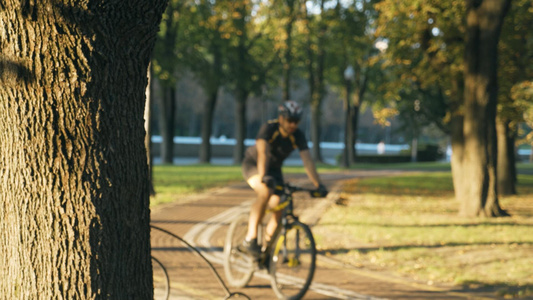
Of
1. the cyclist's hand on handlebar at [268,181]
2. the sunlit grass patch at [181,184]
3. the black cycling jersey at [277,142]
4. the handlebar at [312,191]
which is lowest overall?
the sunlit grass patch at [181,184]

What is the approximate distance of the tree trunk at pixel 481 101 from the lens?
1221 centimetres

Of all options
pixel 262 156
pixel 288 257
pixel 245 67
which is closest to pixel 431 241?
pixel 288 257

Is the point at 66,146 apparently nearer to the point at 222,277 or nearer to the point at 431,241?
the point at 222,277

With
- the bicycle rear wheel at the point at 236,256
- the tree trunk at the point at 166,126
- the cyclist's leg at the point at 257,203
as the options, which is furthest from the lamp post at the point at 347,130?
the cyclist's leg at the point at 257,203

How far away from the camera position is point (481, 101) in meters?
12.2

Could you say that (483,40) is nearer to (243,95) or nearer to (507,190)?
(507,190)

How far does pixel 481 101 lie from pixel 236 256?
7.24 meters

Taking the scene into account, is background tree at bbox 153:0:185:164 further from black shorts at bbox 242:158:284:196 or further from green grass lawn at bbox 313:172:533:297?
black shorts at bbox 242:158:284:196

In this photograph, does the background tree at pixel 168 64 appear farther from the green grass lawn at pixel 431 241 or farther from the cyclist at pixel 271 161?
the cyclist at pixel 271 161

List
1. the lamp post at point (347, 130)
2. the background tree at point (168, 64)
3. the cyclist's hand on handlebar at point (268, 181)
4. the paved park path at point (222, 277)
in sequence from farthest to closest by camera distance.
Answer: the lamp post at point (347, 130), the background tree at point (168, 64), the paved park path at point (222, 277), the cyclist's hand on handlebar at point (268, 181)

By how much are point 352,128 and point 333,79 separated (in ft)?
12.5

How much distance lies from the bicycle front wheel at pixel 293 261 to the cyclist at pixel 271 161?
17cm

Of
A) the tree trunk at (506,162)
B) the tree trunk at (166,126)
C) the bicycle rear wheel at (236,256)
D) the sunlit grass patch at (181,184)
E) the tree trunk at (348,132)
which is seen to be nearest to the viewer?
the bicycle rear wheel at (236,256)

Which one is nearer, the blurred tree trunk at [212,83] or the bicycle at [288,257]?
the bicycle at [288,257]
